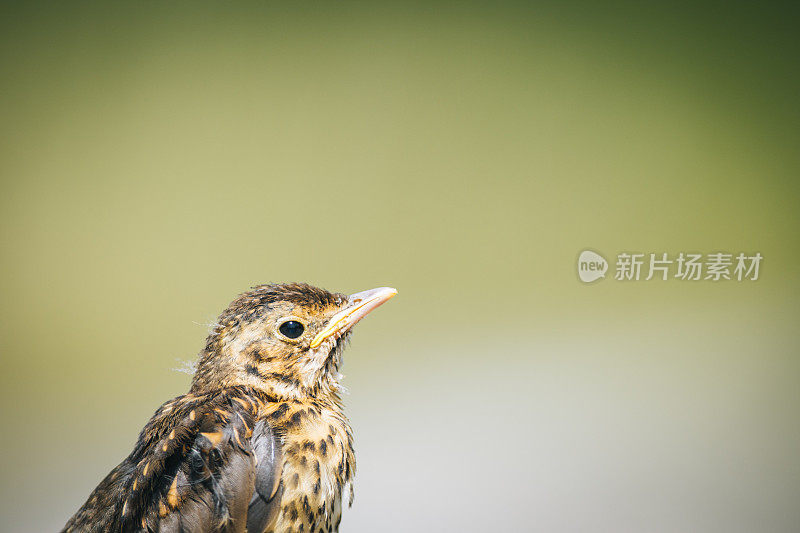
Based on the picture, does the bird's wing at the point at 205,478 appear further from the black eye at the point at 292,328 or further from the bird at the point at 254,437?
the black eye at the point at 292,328

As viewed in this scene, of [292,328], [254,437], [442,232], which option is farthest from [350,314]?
[442,232]

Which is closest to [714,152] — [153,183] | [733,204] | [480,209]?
[733,204]

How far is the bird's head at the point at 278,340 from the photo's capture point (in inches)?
32.3

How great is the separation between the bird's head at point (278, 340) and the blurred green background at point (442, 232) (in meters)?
0.75

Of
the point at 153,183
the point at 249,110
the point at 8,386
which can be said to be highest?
the point at 249,110

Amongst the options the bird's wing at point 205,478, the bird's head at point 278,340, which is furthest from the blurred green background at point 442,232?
the bird's wing at point 205,478

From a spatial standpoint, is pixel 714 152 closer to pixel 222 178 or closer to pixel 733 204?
pixel 733 204

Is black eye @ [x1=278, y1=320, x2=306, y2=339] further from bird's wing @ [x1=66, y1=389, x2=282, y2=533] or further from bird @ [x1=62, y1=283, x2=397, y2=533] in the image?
bird's wing @ [x1=66, y1=389, x2=282, y2=533]

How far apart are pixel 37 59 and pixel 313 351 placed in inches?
52.4

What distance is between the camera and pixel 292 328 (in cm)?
83

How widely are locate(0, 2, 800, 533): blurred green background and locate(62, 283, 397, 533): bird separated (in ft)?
2.52

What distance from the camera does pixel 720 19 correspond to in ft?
6.47

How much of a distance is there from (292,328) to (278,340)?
0.09ft

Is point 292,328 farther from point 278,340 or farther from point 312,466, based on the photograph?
point 312,466
